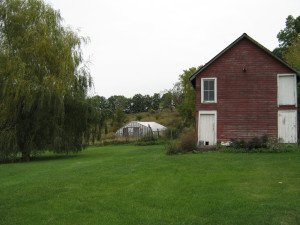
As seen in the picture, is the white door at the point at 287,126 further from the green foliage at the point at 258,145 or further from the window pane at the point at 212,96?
the window pane at the point at 212,96

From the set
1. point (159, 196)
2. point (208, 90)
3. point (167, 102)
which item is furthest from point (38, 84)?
point (167, 102)

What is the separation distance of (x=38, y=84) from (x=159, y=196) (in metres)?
18.7

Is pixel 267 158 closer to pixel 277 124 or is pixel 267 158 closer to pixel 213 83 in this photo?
pixel 277 124

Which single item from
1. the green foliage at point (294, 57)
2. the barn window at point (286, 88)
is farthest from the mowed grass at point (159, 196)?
the green foliage at point (294, 57)

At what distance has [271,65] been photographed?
93.8 ft

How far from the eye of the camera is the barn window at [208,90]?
96.2ft

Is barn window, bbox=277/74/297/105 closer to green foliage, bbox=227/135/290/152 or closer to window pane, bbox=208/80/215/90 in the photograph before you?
green foliage, bbox=227/135/290/152

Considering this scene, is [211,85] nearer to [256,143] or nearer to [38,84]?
[256,143]

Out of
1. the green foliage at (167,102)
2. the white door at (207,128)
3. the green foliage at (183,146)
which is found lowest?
the green foliage at (183,146)

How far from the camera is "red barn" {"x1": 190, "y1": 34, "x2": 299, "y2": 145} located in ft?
92.5

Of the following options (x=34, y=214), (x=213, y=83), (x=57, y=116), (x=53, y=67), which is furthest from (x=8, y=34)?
(x=34, y=214)

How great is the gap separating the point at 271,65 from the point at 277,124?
3.75m

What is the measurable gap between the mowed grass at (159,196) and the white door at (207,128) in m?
10.2

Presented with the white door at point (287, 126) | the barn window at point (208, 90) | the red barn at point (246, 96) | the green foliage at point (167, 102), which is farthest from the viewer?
the green foliage at point (167, 102)
